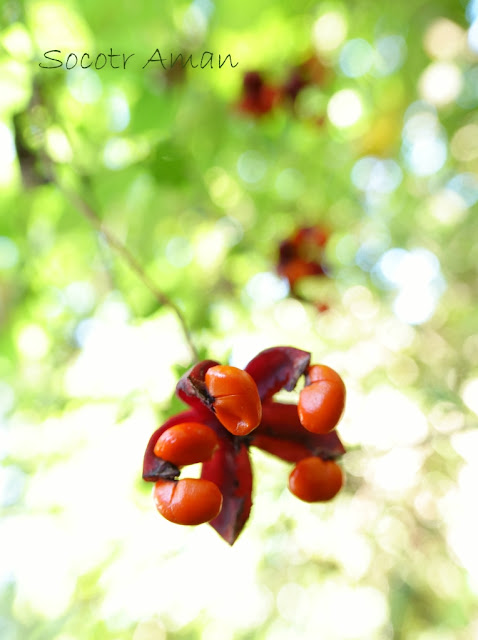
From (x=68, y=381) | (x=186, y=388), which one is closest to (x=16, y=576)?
(x=68, y=381)

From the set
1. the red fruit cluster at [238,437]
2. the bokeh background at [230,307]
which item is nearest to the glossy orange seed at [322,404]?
the red fruit cluster at [238,437]

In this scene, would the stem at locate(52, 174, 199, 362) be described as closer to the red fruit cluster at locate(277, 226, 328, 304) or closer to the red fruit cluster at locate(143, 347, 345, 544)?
the red fruit cluster at locate(143, 347, 345, 544)

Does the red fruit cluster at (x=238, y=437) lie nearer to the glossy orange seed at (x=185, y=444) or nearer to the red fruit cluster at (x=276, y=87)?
the glossy orange seed at (x=185, y=444)

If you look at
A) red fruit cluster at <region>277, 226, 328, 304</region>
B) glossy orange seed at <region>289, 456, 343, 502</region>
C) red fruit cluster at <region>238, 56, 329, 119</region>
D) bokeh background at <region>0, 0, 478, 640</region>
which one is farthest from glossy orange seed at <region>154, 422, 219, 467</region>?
red fruit cluster at <region>238, 56, 329, 119</region>

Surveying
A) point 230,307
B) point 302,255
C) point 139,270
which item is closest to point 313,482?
point 139,270

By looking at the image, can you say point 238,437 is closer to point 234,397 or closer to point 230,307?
point 234,397

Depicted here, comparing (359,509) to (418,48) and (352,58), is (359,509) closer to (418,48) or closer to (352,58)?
(418,48)
